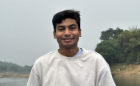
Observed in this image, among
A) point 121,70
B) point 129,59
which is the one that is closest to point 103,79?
point 121,70

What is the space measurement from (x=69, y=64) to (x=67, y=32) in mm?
198

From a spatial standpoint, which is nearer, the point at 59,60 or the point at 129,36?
the point at 59,60

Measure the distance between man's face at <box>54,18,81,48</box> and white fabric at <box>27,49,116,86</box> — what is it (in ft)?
0.27

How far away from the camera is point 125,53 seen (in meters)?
38.0

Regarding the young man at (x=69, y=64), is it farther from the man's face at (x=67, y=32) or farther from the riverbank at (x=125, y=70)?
the riverbank at (x=125, y=70)

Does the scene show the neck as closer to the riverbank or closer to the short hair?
the short hair

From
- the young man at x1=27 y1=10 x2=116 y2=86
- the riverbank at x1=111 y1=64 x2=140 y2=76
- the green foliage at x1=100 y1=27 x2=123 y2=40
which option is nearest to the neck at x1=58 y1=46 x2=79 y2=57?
the young man at x1=27 y1=10 x2=116 y2=86

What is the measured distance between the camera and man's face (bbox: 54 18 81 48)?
1.54 metres

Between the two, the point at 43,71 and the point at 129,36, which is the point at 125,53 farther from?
the point at 43,71

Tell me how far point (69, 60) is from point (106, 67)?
0.77 feet

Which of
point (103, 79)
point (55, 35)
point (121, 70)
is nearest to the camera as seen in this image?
point (103, 79)

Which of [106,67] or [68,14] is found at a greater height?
[68,14]

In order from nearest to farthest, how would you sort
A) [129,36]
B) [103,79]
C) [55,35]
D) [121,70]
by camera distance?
1. [103,79]
2. [55,35]
3. [121,70]
4. [129,36]

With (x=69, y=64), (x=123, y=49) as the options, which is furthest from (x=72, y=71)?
(x=123, y=49)
